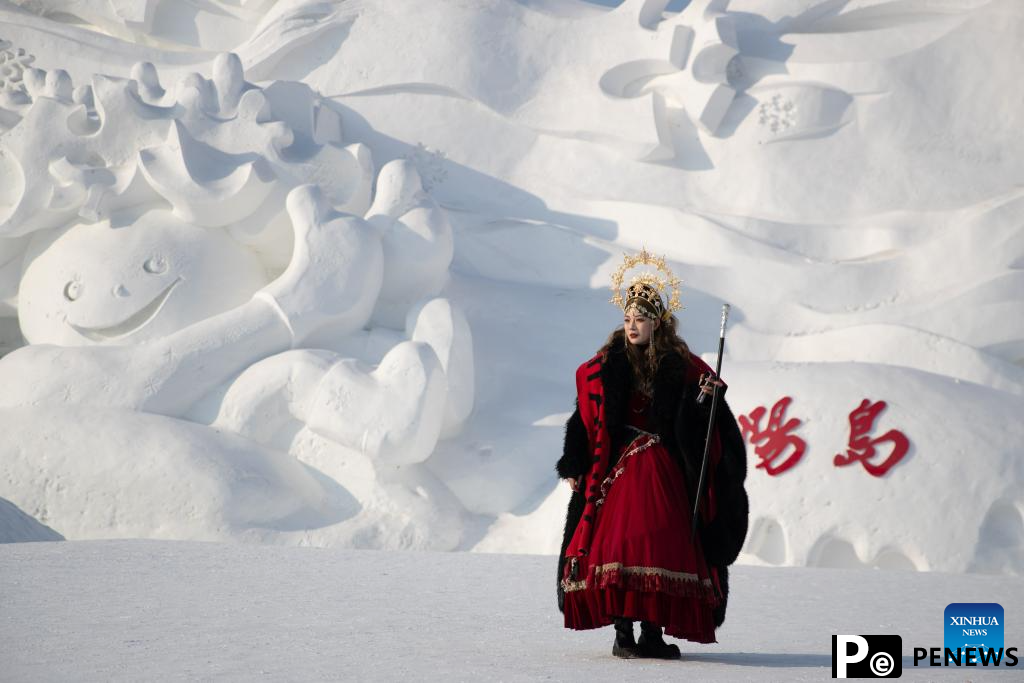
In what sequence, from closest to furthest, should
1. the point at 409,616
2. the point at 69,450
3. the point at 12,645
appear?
the point at 12,645 < the point at 409,616 < the point at 69,450

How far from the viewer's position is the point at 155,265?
8375 mm

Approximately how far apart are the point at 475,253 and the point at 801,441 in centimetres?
330

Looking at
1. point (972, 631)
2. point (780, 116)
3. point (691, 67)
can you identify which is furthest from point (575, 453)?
point (691, 67)

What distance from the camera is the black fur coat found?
4.31 m

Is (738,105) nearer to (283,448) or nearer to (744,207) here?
(744,207)

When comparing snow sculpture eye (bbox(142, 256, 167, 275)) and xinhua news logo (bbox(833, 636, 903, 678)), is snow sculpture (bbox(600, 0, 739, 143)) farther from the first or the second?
xinhua news logo (bbox(833, 636, 903, 678))

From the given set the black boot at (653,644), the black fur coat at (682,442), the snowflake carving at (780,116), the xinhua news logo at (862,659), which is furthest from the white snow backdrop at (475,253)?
the xinhua news logo at (862,659)

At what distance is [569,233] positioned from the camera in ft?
32.3

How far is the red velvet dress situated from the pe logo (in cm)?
72

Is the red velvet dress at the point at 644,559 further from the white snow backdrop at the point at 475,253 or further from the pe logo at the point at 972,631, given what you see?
the white snow backdrop at the point at 475,253

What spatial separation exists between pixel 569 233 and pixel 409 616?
5.39 metres

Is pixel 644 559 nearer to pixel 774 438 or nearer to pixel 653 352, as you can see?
pixel 653 352

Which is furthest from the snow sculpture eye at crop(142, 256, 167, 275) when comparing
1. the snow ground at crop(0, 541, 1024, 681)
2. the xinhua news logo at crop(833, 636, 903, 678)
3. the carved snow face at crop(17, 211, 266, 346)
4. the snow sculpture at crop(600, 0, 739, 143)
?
the xinhua news logo at crop(833, 636, 903, 678)

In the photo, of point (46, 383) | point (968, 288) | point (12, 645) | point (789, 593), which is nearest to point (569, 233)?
point (968, 288)
